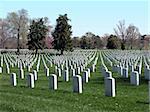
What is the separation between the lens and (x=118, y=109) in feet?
28.6

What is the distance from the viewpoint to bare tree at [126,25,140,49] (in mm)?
91531

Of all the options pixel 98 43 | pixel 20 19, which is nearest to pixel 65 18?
pixel 20 19

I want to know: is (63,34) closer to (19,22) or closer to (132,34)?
(19,22)

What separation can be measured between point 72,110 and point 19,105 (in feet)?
5.22

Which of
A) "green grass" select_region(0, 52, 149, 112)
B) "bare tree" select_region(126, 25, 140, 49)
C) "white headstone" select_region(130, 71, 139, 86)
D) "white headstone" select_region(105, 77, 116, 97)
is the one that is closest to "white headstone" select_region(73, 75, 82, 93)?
"green grass" select_region(0, 52, 149, 112)

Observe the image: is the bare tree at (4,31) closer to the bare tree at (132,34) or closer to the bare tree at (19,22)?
the bare tree at (19,22)

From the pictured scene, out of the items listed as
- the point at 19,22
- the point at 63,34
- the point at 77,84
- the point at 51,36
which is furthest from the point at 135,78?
the point at 51,36

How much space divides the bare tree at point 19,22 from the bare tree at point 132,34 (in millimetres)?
26012

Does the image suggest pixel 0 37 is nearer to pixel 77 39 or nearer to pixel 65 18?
pixel 77 39

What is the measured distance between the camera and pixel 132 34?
305 feet

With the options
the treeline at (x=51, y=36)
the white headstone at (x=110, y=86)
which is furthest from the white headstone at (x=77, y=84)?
the treeline at (x=51, y=36)

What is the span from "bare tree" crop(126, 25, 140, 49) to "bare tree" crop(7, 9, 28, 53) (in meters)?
26.0

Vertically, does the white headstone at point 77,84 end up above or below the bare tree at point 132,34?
below

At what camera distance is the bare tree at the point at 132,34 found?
91.5 metres
